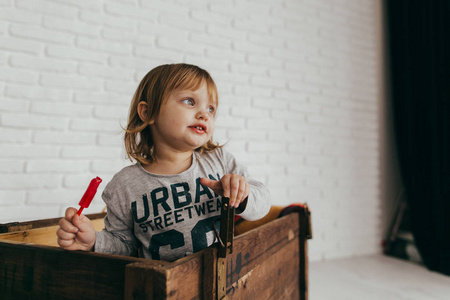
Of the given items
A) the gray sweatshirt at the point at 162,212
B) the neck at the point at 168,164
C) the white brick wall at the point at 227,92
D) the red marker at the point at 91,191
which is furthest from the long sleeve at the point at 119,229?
the white brick wall at the point at 227,92

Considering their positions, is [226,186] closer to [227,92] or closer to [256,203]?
[256,203]

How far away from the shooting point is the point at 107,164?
1571 mm

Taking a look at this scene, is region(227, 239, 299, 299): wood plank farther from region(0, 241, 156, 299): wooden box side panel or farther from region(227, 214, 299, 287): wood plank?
region(0, 241, 156, 299): wooden box side panel

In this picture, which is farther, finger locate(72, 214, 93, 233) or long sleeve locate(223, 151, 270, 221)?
long sleeve locate(223, 151, 270, 221)

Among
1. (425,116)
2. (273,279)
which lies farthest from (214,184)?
(425,116)

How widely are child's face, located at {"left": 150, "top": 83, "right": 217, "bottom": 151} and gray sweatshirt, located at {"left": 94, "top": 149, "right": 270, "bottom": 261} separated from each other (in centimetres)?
9

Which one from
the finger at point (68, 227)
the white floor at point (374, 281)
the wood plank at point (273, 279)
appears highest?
the finger at point (68, 227)

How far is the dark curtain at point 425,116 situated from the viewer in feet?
6.35

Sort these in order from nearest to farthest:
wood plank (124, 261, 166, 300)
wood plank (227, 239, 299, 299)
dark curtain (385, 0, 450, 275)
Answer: wood plank (124, 261, 166, 300)
wood plank (227, 239, 299, 299)
dark curtain (385, 0, 450, 275)

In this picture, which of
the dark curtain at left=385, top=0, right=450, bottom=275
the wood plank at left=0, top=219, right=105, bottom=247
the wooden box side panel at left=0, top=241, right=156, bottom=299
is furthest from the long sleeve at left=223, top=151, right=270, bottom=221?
the dark curtain at left=385, top=0, right=450, bottom=275

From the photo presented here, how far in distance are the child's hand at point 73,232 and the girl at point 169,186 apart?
80mm

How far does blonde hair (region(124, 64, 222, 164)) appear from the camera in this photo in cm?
83

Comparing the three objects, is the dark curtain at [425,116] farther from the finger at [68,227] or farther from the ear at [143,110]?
the finger at [68,227]

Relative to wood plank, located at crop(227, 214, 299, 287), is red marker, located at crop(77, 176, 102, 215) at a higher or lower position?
higher
